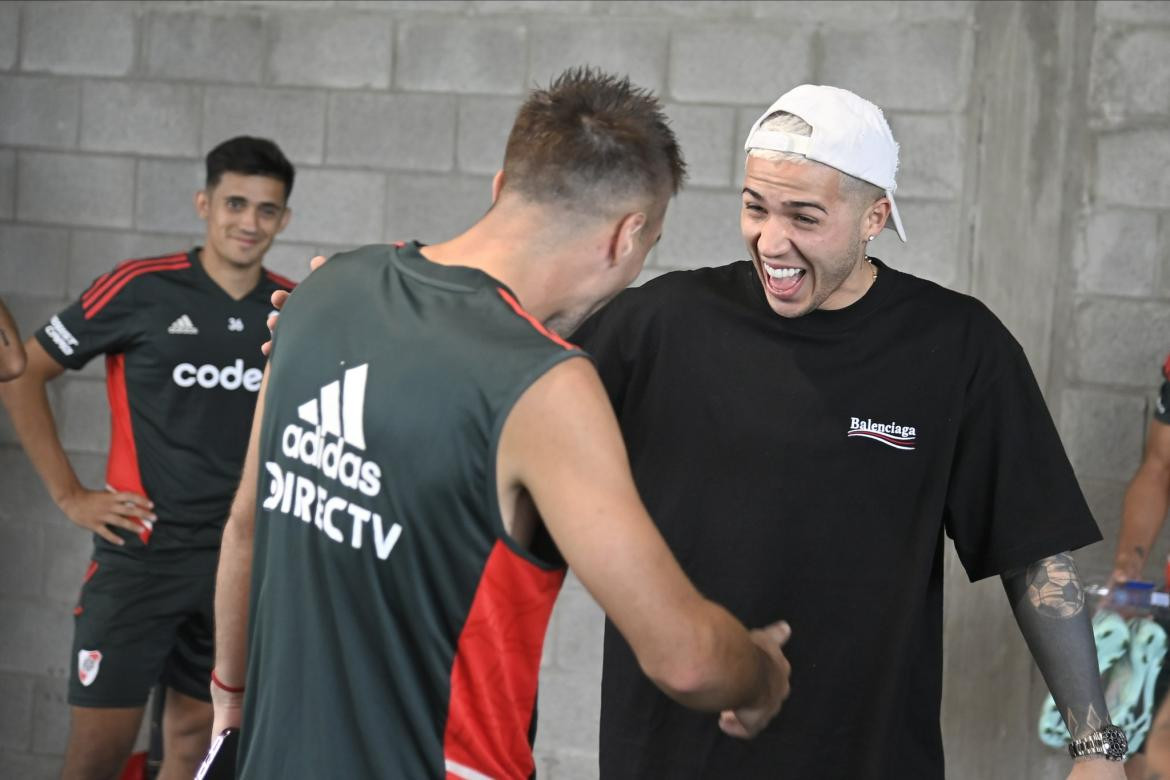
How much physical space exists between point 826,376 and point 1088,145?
2110 mm

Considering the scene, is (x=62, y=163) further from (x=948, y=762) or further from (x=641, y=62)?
(x=948, y=762)

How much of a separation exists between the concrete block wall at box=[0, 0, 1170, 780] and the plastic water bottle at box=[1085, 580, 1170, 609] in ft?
1.63

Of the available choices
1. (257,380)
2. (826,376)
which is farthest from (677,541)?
(257,380)

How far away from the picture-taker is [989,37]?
3793 mm

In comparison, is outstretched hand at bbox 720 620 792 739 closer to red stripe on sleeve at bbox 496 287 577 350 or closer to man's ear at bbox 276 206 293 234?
red stripe on sleeve at bbox 496 287 577 350

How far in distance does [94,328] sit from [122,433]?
0.29m

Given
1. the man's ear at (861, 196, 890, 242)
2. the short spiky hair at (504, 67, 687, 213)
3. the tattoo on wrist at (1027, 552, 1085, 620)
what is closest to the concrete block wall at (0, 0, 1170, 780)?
the man's ear at (861, 196, 890, 242)

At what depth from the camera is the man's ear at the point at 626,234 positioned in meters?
1.56

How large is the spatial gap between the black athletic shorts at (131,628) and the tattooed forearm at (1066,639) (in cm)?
238

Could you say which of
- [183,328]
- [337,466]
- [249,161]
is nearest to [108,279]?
[183,328]

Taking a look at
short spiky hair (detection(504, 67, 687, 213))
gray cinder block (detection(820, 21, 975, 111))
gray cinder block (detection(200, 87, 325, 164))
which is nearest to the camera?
short spiky hair (detection(504, 67, 687, 213))

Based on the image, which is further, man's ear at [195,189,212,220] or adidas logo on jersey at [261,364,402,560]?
man's ear at [195,189,212,220]

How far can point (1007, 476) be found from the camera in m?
1.95

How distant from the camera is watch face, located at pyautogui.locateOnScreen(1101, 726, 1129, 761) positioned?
6.14 feet
